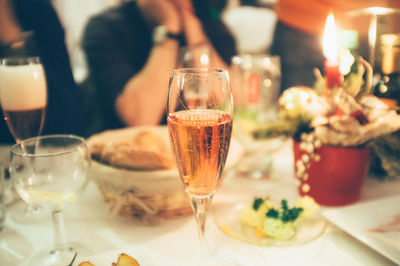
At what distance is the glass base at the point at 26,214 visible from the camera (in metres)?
0.73

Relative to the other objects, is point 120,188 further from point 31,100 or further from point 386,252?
point 386,252

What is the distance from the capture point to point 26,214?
762mm

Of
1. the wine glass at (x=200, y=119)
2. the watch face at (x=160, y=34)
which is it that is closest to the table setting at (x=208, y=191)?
the wine glass at (x=200, y=119)

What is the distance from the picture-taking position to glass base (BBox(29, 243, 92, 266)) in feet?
1.95

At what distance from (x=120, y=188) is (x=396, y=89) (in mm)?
698

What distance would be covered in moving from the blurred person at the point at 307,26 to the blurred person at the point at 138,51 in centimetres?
43

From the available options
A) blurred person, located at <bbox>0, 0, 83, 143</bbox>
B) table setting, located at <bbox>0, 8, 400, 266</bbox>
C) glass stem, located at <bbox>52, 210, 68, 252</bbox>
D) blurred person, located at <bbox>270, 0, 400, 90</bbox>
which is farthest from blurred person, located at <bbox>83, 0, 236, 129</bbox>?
glass stem, located at <bbox>52, 210, 68, 252</bbox>

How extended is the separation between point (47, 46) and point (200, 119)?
1420 mm

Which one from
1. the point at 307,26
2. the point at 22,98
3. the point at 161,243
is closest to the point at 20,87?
the point at 22,98

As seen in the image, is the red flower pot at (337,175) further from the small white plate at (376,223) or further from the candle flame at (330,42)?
the candle flame at (330,42)

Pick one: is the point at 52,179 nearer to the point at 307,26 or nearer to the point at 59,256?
the point at 59,256

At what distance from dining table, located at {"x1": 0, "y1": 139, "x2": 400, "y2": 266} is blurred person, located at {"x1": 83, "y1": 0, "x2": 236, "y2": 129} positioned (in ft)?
3.19

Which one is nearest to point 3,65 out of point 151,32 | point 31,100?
point 31,100

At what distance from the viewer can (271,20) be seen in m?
3.55
